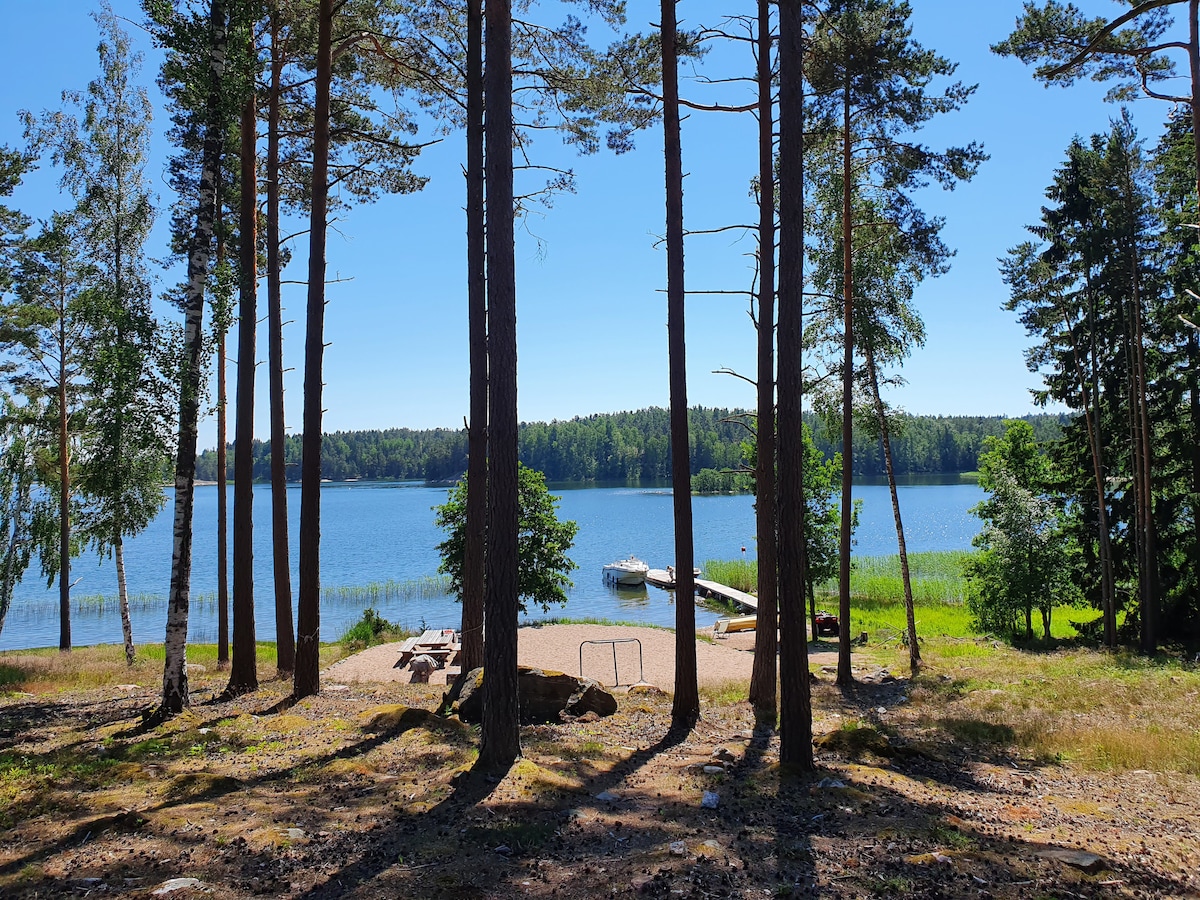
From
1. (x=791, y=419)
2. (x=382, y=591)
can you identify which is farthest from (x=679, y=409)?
(x=382, y=591)

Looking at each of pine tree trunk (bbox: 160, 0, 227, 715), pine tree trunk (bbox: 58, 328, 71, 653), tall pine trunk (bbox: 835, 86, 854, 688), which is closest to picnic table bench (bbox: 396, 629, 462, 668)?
pine tree trunk (bbox: 160, 0, 227, 715)

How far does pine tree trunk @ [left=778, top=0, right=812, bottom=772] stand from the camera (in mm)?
6594

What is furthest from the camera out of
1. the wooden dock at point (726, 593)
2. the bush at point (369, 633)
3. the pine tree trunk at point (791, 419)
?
the wooden dock at point (726, 593)

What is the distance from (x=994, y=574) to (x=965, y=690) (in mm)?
11555

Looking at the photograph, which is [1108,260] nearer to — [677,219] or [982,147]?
[982,147]

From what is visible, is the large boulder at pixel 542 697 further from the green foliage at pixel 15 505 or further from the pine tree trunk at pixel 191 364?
the green foliage at pixel 15 505

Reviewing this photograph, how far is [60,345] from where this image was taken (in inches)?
679

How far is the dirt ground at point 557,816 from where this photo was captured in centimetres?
406

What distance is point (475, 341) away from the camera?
33.4 feet

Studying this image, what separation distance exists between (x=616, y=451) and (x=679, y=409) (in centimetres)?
12153

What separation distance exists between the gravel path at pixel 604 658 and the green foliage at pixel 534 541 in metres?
1.33

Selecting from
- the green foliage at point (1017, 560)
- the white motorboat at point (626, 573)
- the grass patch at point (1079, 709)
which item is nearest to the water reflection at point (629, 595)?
the white motorboat at point (626, 573)

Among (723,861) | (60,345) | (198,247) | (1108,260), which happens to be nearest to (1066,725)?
(723,861)

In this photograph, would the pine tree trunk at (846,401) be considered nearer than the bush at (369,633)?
Yes
